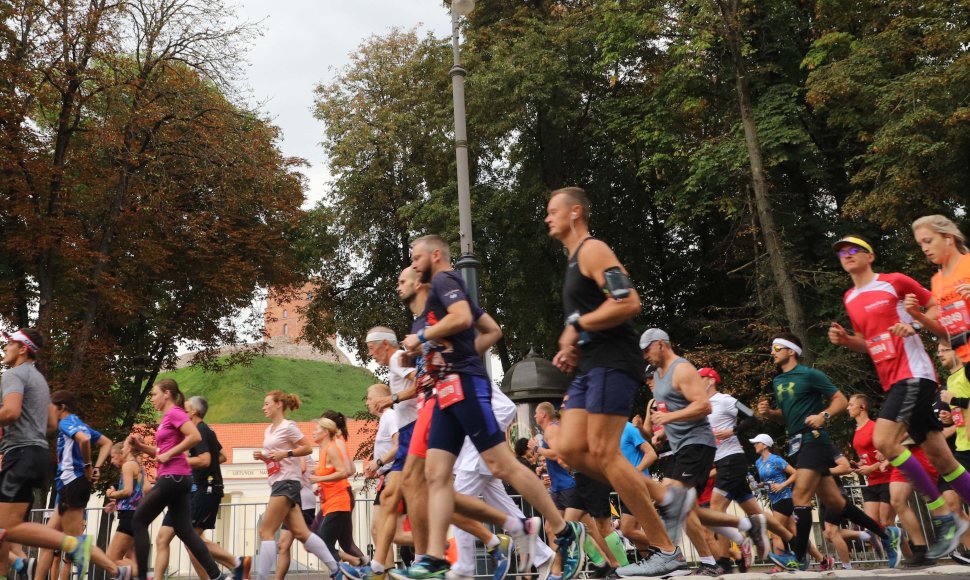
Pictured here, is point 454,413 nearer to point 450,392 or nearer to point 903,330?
point 450,392

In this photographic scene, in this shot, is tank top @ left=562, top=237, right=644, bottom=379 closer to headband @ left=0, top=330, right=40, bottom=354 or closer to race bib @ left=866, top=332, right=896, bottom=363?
race bib @ left=866, top=332, right=896, bottom=363

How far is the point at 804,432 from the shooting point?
321 inches

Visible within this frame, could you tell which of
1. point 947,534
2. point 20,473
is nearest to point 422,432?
point 20,473

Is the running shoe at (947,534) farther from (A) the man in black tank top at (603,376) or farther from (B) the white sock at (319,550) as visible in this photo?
(B) the white sock at (319,550)

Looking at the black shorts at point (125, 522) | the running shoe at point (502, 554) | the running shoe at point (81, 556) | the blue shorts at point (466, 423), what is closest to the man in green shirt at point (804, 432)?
the running shoe at point (502, 554)

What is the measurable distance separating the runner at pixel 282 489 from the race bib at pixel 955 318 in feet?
19.6

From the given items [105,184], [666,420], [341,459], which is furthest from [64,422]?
[105,184]

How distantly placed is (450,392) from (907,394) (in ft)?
10.8

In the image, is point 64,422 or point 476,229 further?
point 476,229

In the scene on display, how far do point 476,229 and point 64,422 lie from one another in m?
18.1

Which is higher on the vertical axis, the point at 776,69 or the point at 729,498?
the point at 776,69

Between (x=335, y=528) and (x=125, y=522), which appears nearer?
(x=125, y=522)

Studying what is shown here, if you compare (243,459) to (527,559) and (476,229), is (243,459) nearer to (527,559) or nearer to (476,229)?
(476,229)

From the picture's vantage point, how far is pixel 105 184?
21812 millimetres
